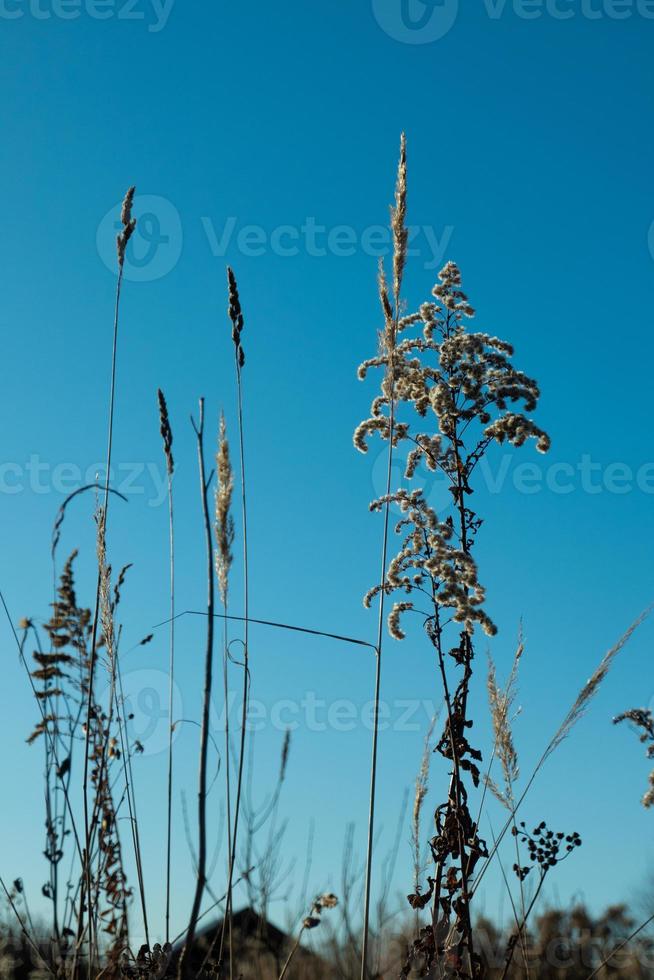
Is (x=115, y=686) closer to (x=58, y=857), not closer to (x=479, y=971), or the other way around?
(x=58, y=857)

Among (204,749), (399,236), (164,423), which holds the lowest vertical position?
(204,749)

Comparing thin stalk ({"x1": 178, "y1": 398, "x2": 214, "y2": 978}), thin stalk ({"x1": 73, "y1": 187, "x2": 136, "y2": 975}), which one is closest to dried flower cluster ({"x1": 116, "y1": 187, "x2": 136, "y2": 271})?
thin stalk ({"x1": 73, "y1": 187, "x2": 136, "y2": 975})

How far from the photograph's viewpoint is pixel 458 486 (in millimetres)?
3752

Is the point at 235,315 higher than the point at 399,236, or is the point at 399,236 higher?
the point at 399,236

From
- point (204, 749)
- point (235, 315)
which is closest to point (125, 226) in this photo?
point (235, 315)

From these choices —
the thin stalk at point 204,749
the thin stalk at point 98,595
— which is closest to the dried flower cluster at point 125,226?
the thin stalk at point 98,595

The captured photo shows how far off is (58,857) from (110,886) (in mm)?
229

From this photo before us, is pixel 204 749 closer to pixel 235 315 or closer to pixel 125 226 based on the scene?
pixel 235 315

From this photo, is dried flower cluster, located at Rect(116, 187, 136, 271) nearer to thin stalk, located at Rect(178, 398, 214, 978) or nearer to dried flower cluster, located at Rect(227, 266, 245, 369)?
dried flower cluster, located at Rect(227, 266, 245, 369)

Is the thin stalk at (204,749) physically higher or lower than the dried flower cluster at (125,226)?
lower

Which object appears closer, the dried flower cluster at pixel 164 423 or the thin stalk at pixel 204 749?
the thin stalk at pixel 204 749

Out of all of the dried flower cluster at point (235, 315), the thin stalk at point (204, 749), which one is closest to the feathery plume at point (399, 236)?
the dried flower cluster at point (235, 315)

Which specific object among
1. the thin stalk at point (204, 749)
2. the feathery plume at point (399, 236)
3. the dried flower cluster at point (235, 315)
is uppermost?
the feathery plume at point (399, 236)

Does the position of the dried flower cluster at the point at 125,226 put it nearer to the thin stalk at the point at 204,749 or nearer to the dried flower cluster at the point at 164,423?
the dried flower cluster at the point at 164,423
